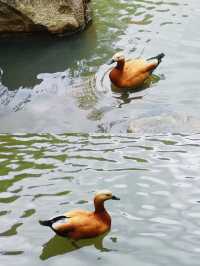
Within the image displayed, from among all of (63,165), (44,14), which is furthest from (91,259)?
(44,14)

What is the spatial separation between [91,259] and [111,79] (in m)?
4.48

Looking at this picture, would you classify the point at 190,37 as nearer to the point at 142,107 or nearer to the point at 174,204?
the point at 142,107

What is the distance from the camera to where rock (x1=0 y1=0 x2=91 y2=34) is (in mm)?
10953

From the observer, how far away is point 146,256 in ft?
18.8

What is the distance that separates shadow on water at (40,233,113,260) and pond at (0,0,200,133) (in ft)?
8.84

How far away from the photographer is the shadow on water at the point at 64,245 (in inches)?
232

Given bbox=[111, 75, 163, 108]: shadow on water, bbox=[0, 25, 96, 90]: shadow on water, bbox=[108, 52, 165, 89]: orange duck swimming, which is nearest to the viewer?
bbox=[111, 75, 163, 108]: shadow on water

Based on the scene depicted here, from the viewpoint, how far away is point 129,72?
9797mm

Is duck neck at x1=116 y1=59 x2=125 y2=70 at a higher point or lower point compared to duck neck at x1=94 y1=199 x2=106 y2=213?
higher

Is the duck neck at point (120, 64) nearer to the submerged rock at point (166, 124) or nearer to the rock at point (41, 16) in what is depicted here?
the submerged rock at point (166, 124)

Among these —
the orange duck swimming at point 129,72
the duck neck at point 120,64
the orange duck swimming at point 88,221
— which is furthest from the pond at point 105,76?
the orange duck swimming at point 88,221

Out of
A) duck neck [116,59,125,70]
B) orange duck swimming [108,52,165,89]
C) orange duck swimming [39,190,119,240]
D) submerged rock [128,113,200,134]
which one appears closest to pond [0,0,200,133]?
submerged rock [128,113,200,134]

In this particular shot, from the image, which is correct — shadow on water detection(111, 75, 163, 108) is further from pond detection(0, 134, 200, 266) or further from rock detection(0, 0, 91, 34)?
rock detection(0, 0, 91, 34)

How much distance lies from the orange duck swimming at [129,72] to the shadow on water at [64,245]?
404 centimetres
